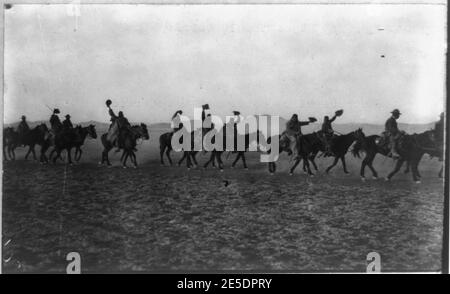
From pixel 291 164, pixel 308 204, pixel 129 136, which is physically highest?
pixel 129 136

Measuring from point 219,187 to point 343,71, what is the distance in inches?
60.6

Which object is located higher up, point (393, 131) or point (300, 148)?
point (393, 131)

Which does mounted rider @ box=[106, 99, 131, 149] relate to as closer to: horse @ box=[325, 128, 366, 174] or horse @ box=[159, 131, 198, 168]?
horse @ box=[159, 131, 198, 168]

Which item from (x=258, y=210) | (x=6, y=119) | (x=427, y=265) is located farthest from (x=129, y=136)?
(x=427, y=265)

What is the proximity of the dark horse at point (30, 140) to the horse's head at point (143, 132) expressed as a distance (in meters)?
0.86

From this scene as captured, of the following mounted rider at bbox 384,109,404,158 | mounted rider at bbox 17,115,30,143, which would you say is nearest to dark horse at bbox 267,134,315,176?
mounted rider at bbox 384,109,404,158

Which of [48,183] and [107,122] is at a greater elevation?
[107,122]

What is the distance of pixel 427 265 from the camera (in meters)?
3.91

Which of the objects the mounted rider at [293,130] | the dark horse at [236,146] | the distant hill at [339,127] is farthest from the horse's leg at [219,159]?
the mounted rider at [293,130]

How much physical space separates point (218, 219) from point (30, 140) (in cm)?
186

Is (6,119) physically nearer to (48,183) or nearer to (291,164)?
(48,183)

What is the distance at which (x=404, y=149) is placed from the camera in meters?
3.96

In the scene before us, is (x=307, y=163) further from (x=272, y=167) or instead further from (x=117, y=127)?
(x=117, y=127)


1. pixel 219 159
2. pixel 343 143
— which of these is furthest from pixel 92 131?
pixel 343 143
